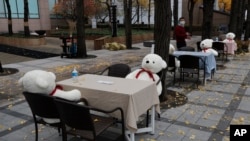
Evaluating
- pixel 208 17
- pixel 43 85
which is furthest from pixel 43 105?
pixel 208 17

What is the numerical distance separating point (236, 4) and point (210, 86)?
9.07 metres

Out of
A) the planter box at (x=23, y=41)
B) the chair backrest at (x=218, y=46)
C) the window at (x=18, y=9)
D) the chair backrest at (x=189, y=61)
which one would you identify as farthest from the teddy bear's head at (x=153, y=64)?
the window at (x=18, y=9)

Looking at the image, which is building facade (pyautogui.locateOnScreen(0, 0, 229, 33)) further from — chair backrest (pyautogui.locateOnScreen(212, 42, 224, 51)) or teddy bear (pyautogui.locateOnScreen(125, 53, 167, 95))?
teddy bear (pyautogui.locateOnScreen(125, 53, 167, 95))

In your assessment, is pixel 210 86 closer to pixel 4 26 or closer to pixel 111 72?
pixel 111 72

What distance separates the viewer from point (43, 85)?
3354 millimetres

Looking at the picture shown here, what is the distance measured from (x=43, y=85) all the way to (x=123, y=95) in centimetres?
107

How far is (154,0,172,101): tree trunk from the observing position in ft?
17.3

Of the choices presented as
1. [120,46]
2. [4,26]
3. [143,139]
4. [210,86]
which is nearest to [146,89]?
[143,139]

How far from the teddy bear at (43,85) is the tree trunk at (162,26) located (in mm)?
2291

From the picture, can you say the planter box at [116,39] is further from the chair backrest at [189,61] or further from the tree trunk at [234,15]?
the chair backrest at [189,61]

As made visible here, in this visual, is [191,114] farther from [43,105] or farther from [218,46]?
[218,46]

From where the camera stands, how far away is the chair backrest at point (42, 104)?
3223 millimetres

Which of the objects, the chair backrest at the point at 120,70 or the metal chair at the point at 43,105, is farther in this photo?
the chair backrest at the point at 120,70

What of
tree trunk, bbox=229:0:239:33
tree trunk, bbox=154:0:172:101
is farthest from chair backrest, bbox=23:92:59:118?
tree trunk, bbox=229:0:239:33
